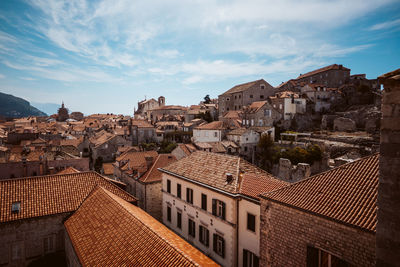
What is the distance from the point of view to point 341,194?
8.71m

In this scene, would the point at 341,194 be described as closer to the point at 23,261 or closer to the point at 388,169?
the point at 388,169

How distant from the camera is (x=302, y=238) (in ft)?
29.0

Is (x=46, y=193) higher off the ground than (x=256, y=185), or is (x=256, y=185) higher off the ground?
(x=256, y=185)

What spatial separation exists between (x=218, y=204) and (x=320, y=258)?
7822 millimetres

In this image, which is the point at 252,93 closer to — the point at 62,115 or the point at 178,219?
the point at 178,219

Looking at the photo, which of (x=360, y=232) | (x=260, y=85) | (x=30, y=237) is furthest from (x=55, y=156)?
(x=260, y=85)

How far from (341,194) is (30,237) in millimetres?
18129

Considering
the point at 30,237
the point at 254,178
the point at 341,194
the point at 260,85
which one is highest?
the point at 260,85

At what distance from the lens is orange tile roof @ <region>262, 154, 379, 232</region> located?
25.0 ft

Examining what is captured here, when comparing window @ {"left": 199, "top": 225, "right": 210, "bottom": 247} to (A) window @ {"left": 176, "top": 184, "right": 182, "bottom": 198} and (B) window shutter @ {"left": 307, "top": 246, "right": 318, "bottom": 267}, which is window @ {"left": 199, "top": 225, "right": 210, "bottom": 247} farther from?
(B) window shutter @ {"left": 307, "top": 246, "right": 318, "bottom": 267}

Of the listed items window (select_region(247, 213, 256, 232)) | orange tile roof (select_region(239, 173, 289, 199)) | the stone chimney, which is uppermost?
the stone chimney

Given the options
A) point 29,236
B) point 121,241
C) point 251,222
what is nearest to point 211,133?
point 251,222

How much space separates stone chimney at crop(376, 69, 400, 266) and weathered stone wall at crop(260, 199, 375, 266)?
3726mm

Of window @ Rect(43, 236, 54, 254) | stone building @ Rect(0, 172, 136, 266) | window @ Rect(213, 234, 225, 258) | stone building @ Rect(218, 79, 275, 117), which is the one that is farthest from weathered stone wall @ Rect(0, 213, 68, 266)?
stone building @ Rect(218, 79, 275, 117)
